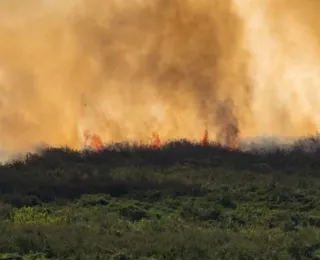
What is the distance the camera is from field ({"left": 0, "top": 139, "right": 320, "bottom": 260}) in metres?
18.6

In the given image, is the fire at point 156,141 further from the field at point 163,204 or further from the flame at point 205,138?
the flame at point 205,138

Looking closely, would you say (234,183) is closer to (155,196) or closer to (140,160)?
(155,196)

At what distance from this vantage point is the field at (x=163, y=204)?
18578 millimetres

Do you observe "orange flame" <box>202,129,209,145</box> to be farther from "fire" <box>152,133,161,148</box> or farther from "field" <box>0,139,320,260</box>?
"fire" <box>152,133,161,148</box>

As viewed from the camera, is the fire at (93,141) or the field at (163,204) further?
the fire at (93,141)

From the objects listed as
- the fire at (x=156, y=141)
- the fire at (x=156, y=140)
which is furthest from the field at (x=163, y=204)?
the fire at (x=156, y=140)

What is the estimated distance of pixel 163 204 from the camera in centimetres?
2552

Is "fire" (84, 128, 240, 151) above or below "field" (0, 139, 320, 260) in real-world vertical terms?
above

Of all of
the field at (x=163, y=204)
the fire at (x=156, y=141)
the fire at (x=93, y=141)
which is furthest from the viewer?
the fire at (x=93, y=141)

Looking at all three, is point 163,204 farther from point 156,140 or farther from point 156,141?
point 156,140

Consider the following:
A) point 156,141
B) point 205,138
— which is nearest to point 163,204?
point 156,141

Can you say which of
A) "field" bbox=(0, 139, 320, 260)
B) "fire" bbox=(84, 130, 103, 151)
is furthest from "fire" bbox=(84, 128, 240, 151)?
"field" bbox=(0, 139, 320, 260)

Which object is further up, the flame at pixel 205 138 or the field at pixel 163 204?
the flame at pixel 205 138

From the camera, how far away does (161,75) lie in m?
39.1
